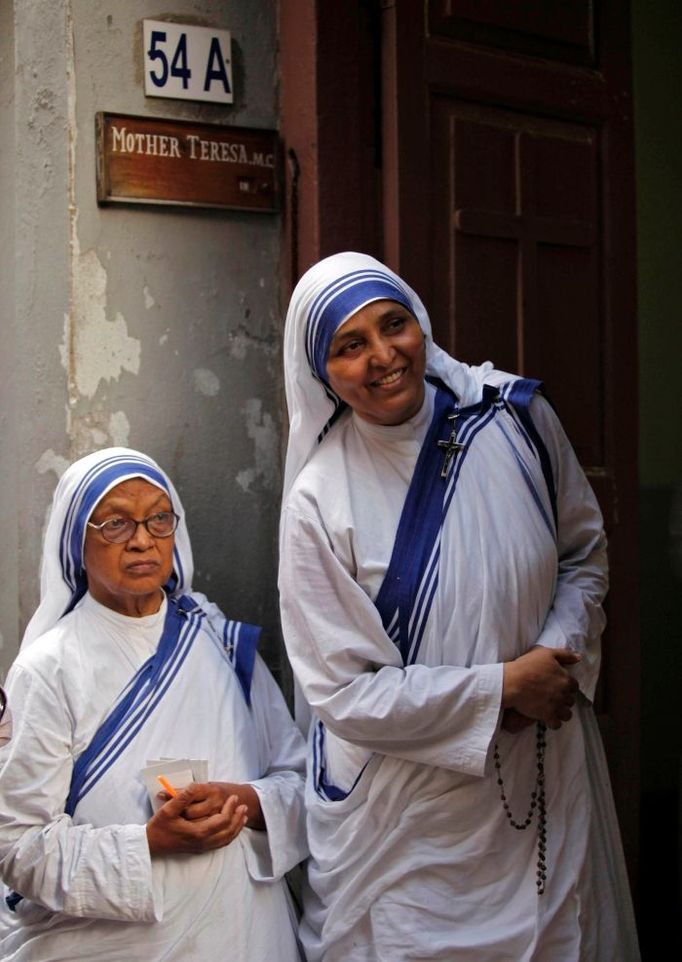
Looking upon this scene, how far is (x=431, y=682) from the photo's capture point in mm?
2934

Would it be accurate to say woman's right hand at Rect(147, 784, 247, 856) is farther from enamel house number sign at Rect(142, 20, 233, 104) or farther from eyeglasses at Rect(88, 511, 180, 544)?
enamel house number sign at Rect(142, 20, 233, 104)

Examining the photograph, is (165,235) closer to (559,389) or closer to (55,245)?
(55,245)

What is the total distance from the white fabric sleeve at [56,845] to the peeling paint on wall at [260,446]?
42.2 inches

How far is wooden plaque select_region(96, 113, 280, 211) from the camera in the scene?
147 inches

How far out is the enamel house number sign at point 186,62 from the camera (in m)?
3.81

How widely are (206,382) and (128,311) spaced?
302mm

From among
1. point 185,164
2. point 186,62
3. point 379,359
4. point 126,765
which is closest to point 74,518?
point 126,765

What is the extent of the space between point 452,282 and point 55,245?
1.12 metres

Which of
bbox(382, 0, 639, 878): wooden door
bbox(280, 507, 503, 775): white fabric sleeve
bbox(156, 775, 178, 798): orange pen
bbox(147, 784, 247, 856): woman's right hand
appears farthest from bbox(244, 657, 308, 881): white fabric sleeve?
bbox(382, 0, 639, 878): wooden door

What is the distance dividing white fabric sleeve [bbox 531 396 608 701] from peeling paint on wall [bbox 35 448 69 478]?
4.38ft

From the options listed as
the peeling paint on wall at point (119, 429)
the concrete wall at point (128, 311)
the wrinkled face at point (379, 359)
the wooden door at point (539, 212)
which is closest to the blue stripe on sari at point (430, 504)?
the wrinkled face at point (379, 359)

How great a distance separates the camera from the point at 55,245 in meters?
3.76

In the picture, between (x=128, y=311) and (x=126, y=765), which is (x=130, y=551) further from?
(x=128, y=311)

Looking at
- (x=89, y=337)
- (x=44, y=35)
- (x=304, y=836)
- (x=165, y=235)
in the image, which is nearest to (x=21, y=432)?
(x=89, y=337)
